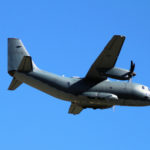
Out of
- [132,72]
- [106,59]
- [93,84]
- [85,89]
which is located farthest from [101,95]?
[132,72]

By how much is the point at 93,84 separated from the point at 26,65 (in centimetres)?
626

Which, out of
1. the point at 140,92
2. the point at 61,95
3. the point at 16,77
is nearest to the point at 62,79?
the point at 61,95

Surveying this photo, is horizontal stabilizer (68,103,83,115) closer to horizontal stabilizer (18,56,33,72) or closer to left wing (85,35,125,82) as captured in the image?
left wing (85,35,125,82)

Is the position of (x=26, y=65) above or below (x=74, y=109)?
above

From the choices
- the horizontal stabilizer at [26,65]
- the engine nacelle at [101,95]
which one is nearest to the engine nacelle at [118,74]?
the engine nacelle at [101,95]

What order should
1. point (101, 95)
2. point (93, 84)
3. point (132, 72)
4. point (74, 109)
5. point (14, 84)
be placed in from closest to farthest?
1. point (101, 95)
2. point (132, 72)
3. point (93, 84)
4. point (14, 84)
5. point (74, 109)

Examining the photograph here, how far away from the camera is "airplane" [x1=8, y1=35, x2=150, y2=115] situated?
118ft

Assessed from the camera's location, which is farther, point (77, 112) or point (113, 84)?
point (77, 112)

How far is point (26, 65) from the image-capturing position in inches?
1419

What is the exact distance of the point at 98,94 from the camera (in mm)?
36219

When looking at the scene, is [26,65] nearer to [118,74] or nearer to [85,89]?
[85,89]

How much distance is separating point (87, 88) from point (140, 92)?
4922 mm

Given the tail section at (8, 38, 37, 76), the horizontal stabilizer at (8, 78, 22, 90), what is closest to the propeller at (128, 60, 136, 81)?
the tail section at (8, 38, 37, 76)

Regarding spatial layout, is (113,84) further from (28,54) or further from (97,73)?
(28,54)
